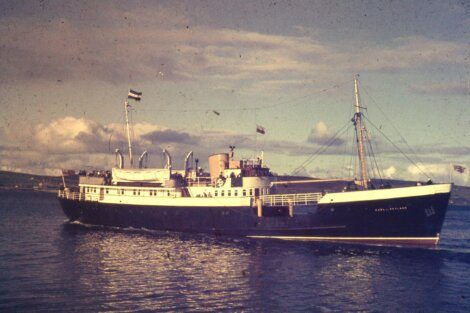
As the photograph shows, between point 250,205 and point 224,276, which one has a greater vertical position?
point 250,205

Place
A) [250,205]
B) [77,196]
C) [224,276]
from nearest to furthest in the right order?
[224,276], [250,205], [77,196]

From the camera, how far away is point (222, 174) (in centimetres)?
5203

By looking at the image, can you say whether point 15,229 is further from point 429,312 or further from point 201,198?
point 429,312

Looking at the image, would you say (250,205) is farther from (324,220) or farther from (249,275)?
(249,275)

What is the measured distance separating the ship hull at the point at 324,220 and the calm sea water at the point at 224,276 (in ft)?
4.89

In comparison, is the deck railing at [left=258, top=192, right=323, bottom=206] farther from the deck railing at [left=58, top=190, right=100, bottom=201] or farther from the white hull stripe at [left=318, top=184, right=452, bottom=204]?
the deck railing at [left=58, top=190, right=100, bottom=201]

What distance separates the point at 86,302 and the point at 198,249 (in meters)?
17.7

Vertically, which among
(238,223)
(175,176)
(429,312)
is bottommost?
(429,312)

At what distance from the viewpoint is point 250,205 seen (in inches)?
1845

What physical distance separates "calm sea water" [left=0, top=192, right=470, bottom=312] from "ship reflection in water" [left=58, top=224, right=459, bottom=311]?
0.06 metres

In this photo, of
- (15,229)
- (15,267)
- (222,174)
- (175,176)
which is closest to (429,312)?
(15,267)

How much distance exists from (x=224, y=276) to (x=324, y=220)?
1681cm

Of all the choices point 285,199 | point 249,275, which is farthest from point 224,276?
point 285,199

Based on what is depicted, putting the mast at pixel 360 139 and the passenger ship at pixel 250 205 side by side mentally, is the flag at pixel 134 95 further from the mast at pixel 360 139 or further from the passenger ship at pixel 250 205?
the mast at pixel 360 139
